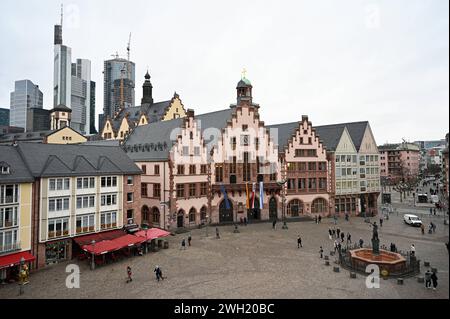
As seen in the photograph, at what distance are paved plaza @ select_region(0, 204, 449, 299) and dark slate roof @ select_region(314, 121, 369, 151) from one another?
27482 millimetres

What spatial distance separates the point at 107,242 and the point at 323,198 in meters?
45.2

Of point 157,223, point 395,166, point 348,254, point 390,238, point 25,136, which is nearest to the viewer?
point 348,254

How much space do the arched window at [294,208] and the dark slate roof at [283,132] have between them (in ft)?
35.9

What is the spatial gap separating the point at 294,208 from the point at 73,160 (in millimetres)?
42058

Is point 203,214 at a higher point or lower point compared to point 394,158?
lower

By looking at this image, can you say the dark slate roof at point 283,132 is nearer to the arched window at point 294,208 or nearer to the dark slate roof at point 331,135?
the dark slate roof at point 331,135

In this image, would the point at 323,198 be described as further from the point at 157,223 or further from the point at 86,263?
the point at 86,263

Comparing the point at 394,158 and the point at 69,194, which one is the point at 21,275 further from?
the point at 394,158

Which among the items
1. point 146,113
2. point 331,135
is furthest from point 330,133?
point 146,113

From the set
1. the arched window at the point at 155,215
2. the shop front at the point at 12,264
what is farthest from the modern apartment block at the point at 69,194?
the arched window at the point at 155,215

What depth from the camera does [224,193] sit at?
5675 centimetres

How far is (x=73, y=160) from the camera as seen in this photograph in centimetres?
4019

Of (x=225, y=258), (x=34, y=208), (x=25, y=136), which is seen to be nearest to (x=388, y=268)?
(x=225, y=258)

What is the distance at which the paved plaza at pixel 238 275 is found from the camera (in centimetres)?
2569
